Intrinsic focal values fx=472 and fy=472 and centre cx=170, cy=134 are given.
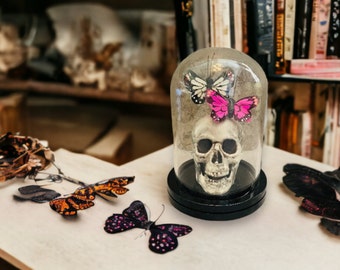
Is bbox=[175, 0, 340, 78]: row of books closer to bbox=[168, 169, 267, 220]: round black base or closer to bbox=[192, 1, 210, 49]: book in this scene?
bbox=[192, 1, 210, 49]: book

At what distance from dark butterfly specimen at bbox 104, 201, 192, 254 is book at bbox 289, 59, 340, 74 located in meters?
0.58

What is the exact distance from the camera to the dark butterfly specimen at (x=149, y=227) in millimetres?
710

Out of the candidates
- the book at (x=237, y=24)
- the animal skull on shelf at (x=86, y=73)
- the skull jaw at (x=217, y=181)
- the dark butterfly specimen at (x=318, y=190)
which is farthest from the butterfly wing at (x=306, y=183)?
the animal skull on shelf at (x=86, y=73)

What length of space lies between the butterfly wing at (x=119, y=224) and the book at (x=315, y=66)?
2.03ft

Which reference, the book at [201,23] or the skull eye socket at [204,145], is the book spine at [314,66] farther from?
the skull eye socket at [204,145]

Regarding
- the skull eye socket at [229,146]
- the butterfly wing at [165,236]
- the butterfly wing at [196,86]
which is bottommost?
the butterfly wing at [165,236]

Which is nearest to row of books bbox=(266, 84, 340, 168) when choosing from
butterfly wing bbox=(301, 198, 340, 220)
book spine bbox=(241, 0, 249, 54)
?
book spine bbox=(241, 0, 249, 54)

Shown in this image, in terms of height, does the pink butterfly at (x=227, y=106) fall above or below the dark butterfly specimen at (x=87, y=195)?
above

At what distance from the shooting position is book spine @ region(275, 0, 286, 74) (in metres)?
1.15

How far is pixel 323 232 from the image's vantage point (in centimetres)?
75

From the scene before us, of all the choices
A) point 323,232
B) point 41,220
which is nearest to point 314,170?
point 323,232

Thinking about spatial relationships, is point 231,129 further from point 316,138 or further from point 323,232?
point 316,138

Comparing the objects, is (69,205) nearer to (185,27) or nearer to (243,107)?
(243,107)

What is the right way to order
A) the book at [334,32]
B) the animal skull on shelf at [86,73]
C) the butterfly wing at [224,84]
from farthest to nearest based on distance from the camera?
the animal skull on shelf at [86,73]
the book at [334,32]
the butterfly wing at [224,84]
